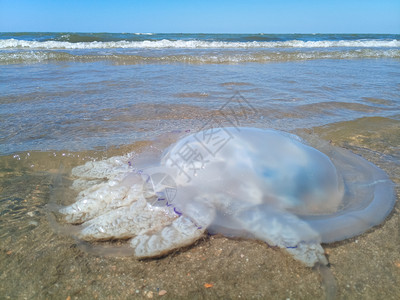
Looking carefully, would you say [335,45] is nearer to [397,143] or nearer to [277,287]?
[397,143]

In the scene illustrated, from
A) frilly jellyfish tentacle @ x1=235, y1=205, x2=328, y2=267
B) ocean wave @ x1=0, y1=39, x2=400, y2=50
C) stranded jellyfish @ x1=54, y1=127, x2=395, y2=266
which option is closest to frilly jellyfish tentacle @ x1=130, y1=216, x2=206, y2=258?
stranded jellyfish @ x1=54, y1=127, x2=395, y2=266

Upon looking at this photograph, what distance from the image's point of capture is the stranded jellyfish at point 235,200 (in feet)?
5.28

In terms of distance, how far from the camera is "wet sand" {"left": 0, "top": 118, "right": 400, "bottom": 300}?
4.27 feet

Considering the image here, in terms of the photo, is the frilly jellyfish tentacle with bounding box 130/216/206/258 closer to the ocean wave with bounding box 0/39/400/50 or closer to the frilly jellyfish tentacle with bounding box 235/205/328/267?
the frilly jellyfish tentacle with bounding box 235/205/328/267

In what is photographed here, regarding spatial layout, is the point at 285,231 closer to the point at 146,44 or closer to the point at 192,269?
the point at 192,269

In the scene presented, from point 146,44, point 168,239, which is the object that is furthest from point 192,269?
point 146,44

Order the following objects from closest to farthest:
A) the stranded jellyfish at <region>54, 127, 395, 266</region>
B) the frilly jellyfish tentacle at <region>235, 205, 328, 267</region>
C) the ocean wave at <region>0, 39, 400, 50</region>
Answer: the frilly jellyfish tentacle at <region>235, 205, 328, 267</region>, the stranded jellyfish at <region>54, 127, 395, 266</region>, the ocean wave at <region>0, 39, 400, 50</region>

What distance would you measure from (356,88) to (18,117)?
5865 mm

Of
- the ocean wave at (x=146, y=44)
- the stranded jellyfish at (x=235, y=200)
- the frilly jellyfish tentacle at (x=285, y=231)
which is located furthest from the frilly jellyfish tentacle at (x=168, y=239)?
the ocean wave at (x=146, y=44)

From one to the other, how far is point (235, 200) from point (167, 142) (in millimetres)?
1298

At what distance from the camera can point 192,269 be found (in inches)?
56.4

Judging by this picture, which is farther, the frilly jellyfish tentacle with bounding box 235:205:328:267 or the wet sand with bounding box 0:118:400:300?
the frilly jellyfish tentacle with bounding box 235:205:328:267

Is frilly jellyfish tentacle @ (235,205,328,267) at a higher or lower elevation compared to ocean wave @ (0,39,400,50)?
lower

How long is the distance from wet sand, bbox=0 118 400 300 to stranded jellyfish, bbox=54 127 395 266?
0.07 metres
